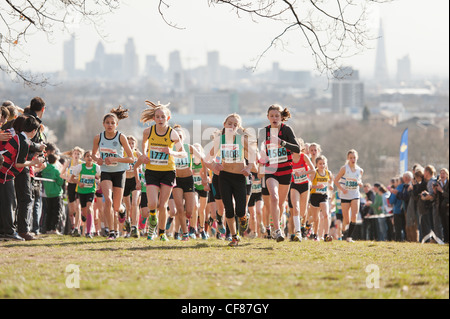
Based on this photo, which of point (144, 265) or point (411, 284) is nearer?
point (411, 284)

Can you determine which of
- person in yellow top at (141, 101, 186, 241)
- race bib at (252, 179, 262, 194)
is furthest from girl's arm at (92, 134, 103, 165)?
race bib at (252, 179, 262, 194)

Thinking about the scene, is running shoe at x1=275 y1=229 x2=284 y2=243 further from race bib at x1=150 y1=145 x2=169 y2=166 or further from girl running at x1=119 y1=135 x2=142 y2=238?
girl running at x1=119 y1=135 x2=142 y2=238

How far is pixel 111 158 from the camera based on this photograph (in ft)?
42.0

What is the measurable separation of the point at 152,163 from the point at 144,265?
127 inches

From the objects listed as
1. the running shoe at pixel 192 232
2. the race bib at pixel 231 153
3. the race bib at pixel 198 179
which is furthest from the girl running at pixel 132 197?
the race bib at pixel 231 153

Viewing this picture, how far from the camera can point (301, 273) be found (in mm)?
8578

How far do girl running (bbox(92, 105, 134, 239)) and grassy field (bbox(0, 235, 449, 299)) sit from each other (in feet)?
4.08

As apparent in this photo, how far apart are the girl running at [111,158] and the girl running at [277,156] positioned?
2.03m

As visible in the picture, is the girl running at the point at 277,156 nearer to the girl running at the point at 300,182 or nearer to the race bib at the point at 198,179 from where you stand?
the girl running at the point at 300,182

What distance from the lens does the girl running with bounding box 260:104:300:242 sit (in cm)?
1258
